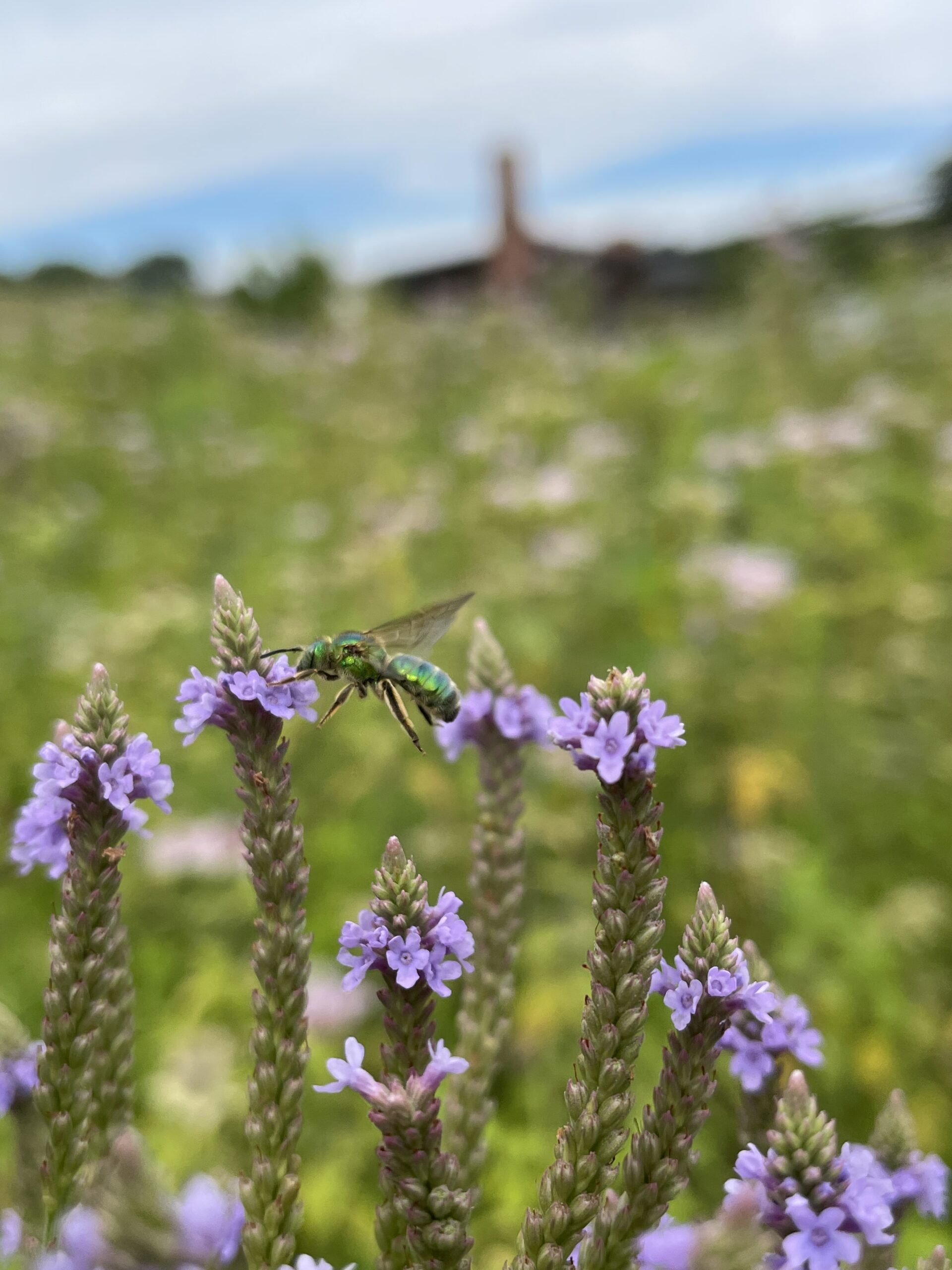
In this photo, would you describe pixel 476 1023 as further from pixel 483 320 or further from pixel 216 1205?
pixel 483 320

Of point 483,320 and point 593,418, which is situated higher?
point 483,320

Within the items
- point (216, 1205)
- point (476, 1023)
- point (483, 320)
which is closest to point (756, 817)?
point (476, 1023)

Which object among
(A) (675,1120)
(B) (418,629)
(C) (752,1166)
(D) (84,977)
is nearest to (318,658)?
(B) (418,629)

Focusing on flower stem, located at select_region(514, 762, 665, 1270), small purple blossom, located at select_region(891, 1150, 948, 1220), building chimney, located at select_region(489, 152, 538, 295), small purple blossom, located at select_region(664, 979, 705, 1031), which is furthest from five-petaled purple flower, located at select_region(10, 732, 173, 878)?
building chimney, located at select_region(489, 152, 538, 295)

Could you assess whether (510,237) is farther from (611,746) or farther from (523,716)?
(611,746)

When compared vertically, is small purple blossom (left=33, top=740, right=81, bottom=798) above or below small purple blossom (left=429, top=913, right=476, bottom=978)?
above

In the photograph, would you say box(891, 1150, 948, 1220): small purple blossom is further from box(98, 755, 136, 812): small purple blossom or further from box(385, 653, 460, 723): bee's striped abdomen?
box(98, 755, 136, 812): small purple blossom

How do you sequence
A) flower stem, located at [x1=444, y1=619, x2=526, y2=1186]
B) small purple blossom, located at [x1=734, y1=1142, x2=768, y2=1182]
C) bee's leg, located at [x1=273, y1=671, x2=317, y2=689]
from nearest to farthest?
small purple blossom, located at [x1=734, y1=1142, x2=768, y2=1182], bee's leg, located at [x1=273, y1=671, x2=317, y2=689], flower stem, located at [x1=444, y1=619, x2=526, y2=1186]

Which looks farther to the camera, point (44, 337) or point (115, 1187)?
point (44, 337)
